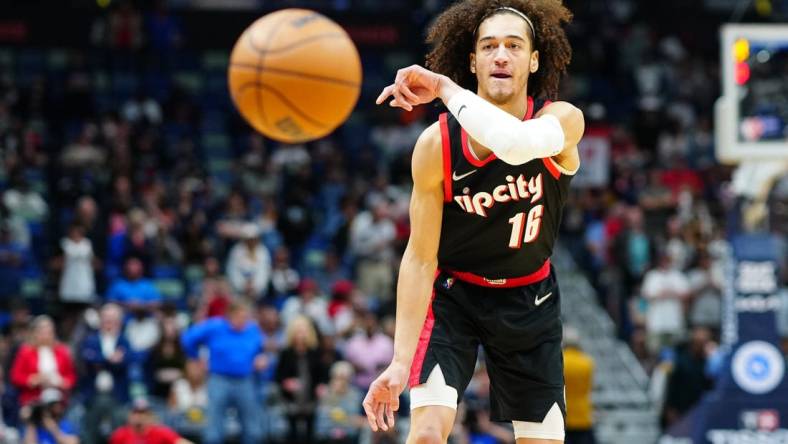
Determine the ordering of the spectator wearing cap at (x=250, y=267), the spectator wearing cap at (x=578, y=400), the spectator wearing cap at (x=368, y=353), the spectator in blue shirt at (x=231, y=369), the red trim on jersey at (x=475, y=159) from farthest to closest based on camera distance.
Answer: the spectator wearing cap at (x=250, y=267), the spectator wearing cap at (x=368, y=353), the spectator in blue shirt at (x=231, y=369), the spectator wearing cap at (x=578, y=400), the red trim on jersey at (x=475, y=159)

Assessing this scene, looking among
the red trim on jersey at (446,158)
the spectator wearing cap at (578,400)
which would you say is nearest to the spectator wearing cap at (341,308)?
the spectator wearing cap at (578,400)

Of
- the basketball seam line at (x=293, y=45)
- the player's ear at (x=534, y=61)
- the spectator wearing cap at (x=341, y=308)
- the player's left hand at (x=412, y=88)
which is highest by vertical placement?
the basketball seam line at (x=293, y=45)

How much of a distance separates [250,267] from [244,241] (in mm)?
328

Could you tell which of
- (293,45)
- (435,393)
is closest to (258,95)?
(293,45)

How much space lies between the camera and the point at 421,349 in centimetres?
552

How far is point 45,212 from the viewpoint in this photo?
54.6 ft

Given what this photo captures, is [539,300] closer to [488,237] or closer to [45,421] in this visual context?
[488,237]

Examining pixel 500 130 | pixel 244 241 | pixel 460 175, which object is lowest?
pixel 244 241

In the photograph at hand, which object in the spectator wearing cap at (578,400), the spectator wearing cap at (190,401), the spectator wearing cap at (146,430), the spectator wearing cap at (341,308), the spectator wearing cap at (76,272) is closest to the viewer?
the spectator wearing cap at (146,430)

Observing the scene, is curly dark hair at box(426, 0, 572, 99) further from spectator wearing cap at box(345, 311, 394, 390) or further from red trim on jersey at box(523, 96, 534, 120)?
spectator wearing cap at box(345, 311, 394, 390)

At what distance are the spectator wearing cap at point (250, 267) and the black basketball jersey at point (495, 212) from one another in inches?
375

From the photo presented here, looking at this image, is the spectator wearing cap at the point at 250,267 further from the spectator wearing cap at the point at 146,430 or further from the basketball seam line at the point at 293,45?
the basketball seam line at the point at 293,45

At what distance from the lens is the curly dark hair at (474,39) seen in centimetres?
561

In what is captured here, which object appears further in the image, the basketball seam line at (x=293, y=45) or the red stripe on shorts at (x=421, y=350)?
the basketball seam line at (x=293, y=45)
